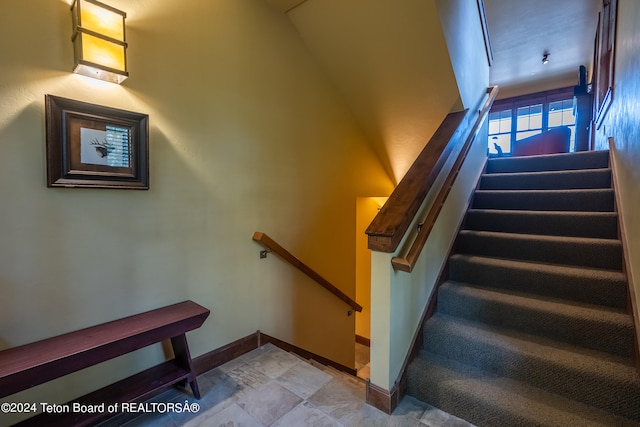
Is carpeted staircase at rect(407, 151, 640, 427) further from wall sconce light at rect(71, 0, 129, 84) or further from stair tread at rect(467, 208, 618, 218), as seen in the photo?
wall sconce light at rect(71, 0, 129, 84)

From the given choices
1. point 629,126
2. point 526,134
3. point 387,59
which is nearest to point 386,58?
point 387,59

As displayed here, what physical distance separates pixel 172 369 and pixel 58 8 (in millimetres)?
1967

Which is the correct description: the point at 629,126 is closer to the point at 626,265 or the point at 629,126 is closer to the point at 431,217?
the point at 626,265

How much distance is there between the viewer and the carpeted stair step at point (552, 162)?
103 inches

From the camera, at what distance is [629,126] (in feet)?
5.74

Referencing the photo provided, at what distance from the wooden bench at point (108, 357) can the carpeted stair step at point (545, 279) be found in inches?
69.9

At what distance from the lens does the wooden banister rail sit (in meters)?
2.34

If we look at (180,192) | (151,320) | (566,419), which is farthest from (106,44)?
(566,419)

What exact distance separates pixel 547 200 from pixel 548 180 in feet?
0.91

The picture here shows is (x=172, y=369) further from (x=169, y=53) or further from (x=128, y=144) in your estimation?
(x=169, y=53)

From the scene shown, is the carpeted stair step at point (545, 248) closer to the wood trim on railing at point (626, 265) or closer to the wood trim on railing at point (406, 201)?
the wood trim on railing at point (626, 265)

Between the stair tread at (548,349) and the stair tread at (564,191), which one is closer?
the stair tread at (548,349)

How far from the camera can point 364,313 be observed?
186 inches

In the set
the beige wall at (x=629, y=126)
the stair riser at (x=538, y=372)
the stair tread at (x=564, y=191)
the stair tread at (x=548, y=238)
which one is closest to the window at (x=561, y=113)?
the beige wall at (x=629, y=126)
